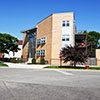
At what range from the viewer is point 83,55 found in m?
18.5

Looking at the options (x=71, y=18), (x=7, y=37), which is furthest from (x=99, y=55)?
(x=7, y=37)

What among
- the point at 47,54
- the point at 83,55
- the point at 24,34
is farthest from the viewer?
the point at 24,34

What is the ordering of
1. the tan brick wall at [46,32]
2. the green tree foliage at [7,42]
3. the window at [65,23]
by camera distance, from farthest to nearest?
1. the green tree foliage at [7,42]
2. the tan brick wall at [46,32]
3. the window at [65,23]

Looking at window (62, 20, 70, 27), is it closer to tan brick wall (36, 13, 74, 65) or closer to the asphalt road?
tan brick wall (36, 13, 74, 65)

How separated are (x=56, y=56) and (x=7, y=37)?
1887cm

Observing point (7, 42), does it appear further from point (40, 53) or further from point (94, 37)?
point (94, 37)

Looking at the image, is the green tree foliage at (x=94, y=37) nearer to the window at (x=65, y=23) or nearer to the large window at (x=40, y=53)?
the window at (x=65, y=23)

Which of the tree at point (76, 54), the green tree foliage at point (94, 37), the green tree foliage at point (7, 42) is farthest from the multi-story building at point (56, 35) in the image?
the green tree foliage at point (94, 37)

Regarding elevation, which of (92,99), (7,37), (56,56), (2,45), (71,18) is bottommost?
(92,99)

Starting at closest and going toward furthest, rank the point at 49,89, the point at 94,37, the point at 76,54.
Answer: the point at 49,89 → the point at 76,54 → the point at 94,37

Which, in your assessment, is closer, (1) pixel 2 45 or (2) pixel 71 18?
(2) pixel 71 18

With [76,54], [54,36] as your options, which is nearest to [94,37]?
[54,36]

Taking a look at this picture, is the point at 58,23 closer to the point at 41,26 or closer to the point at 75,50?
the point at 41,26

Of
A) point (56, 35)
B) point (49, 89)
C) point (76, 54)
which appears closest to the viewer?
point (49, 89)
